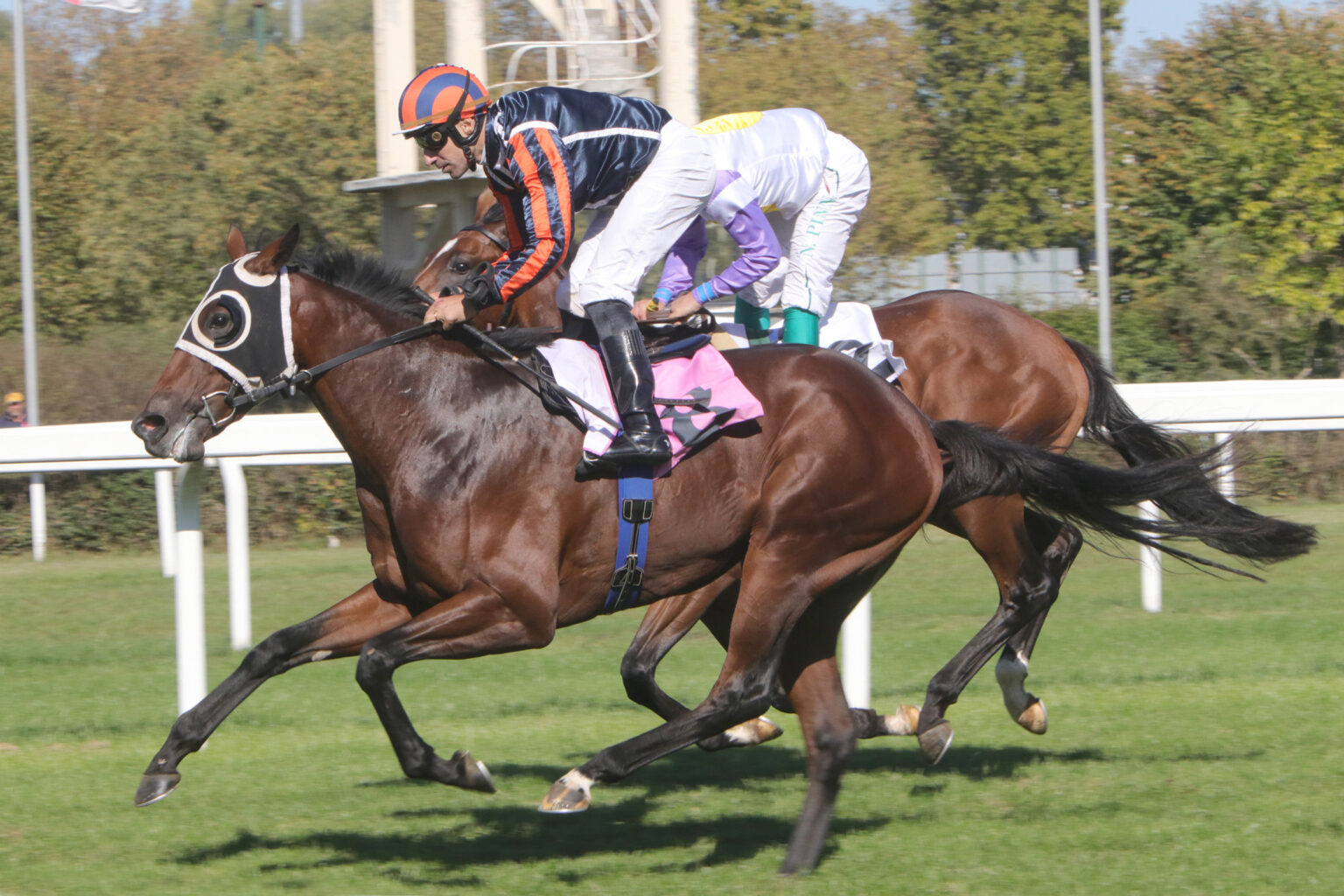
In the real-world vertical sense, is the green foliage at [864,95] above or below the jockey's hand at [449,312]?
above

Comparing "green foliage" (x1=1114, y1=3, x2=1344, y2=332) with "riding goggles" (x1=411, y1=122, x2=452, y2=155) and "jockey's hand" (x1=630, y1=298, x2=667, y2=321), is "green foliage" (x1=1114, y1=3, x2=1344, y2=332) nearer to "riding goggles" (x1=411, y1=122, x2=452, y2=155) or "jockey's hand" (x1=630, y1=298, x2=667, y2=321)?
"jockey's hand" (x1=630, y1=298, x2=667, y2=321)

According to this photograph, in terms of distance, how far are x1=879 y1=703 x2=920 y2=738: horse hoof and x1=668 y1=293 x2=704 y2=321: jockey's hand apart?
4.72 feet

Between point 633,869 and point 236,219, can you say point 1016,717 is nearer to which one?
point 633,869

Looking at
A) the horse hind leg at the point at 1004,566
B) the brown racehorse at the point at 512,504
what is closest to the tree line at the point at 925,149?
the horse hind leg at the point at 1004,566

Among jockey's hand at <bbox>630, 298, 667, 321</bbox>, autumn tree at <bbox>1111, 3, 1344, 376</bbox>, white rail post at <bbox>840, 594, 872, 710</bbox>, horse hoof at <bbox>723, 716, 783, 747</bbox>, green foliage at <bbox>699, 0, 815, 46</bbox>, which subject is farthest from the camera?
green foliage at <bbox>699, 0, 815, 46</bbox>

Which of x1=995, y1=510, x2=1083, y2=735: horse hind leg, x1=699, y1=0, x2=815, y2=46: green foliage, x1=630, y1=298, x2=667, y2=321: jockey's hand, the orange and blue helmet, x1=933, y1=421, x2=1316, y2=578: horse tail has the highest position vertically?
x1=699, y1=0, x2=815, y2=46: green foliage

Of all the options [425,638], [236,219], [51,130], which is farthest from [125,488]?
[51,130]

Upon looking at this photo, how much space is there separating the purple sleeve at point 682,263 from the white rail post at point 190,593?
1747 millimetres

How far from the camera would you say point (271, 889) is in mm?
3938

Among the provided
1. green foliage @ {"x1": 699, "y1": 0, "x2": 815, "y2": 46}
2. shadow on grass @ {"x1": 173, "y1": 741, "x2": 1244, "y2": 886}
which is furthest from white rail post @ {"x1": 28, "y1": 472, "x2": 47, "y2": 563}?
green foliage @ {"x1": 699, "y1": 0, "x2": 815, "y2": 46}

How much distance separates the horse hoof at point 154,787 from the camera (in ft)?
12.9

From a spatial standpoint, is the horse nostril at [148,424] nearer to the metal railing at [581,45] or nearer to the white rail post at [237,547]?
the white rail post at [237,547]

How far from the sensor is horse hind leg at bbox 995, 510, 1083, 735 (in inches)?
208

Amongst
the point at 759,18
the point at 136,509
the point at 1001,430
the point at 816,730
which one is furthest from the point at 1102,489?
the point at 759,18
